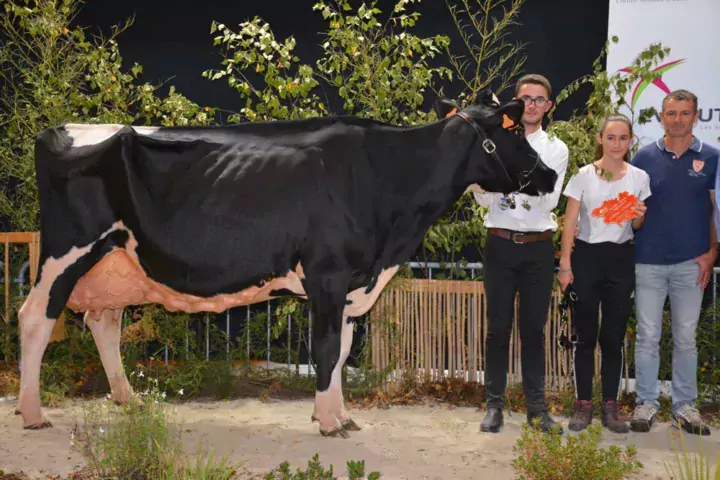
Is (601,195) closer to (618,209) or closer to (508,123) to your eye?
(618,209)

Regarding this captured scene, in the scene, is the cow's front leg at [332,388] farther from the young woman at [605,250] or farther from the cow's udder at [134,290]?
the young woman at [605,250]

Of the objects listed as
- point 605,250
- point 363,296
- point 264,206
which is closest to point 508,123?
point 605,250

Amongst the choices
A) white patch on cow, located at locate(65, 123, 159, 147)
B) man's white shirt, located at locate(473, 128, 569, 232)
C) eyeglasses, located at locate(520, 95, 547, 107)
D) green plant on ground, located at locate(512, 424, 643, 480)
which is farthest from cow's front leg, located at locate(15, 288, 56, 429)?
eyeglasses, located at locate(520, 95, 547, 107)

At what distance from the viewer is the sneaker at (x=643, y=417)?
14.6ft

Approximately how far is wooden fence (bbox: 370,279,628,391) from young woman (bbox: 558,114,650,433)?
81 cm

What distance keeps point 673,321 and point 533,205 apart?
1.16 meters

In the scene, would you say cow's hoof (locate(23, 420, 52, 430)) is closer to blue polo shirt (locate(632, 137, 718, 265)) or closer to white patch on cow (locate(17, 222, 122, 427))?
white patch on cow (locate(17, 222, 122, 427))

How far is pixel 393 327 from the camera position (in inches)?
210

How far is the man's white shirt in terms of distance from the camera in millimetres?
4285

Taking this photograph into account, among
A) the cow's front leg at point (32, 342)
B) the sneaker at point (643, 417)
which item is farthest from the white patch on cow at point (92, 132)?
the sneaker at point (643, 417)

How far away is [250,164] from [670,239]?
8.25 feet

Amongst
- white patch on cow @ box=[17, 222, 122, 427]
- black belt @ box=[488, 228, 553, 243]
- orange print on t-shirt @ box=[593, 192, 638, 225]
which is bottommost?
white patch on cow @ box=[17, 222, 122, 427]

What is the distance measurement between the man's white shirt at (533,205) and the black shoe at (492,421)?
1122 mm

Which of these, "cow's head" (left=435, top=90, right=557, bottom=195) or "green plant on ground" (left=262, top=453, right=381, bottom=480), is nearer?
"green plant on ground" (left=262, top=453, right=381, bottom=480)
